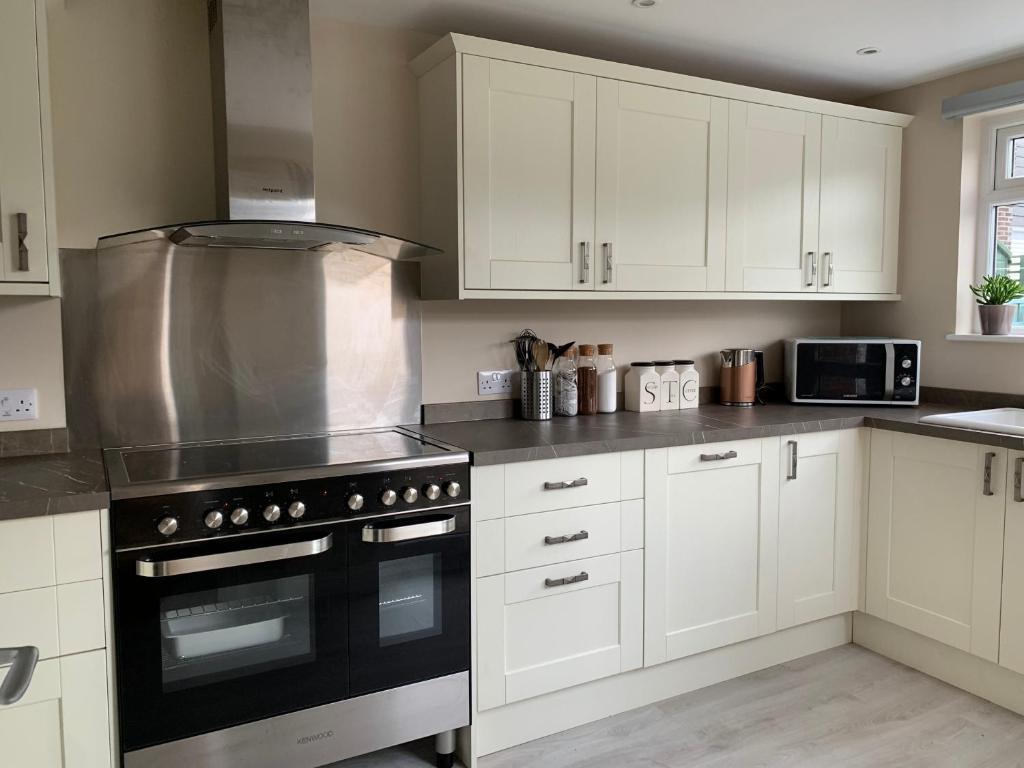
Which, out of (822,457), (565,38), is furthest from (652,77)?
(822,457)

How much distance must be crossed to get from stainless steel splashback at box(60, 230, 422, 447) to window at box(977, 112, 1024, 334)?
98.9 inches

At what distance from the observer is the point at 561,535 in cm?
248

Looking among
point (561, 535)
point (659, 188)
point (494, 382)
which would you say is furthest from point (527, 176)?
point (561, 535)

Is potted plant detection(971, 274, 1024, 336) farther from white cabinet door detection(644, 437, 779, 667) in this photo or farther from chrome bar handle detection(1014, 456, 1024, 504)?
white cabinet door detection(644, 437, 779, 667)

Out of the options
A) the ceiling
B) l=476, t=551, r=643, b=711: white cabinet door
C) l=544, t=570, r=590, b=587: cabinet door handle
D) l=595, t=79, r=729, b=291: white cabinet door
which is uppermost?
the ceiling

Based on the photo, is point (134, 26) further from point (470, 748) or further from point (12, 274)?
point (470, 748)

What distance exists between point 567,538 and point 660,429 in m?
0.54

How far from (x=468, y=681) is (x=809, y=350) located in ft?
6.86

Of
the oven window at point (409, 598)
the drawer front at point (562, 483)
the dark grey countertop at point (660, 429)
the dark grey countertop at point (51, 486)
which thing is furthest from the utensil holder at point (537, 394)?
the dark grey countertop at point (51, 486)

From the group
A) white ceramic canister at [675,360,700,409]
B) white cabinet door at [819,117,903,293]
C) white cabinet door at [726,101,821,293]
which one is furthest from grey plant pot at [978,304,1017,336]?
white ceramic canister at [675,360,700,409]

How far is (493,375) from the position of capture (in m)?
3.01

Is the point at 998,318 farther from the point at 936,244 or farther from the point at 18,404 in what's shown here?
the point at 18,404

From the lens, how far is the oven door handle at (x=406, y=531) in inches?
84.5

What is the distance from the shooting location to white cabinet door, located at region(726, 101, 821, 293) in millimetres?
3127
